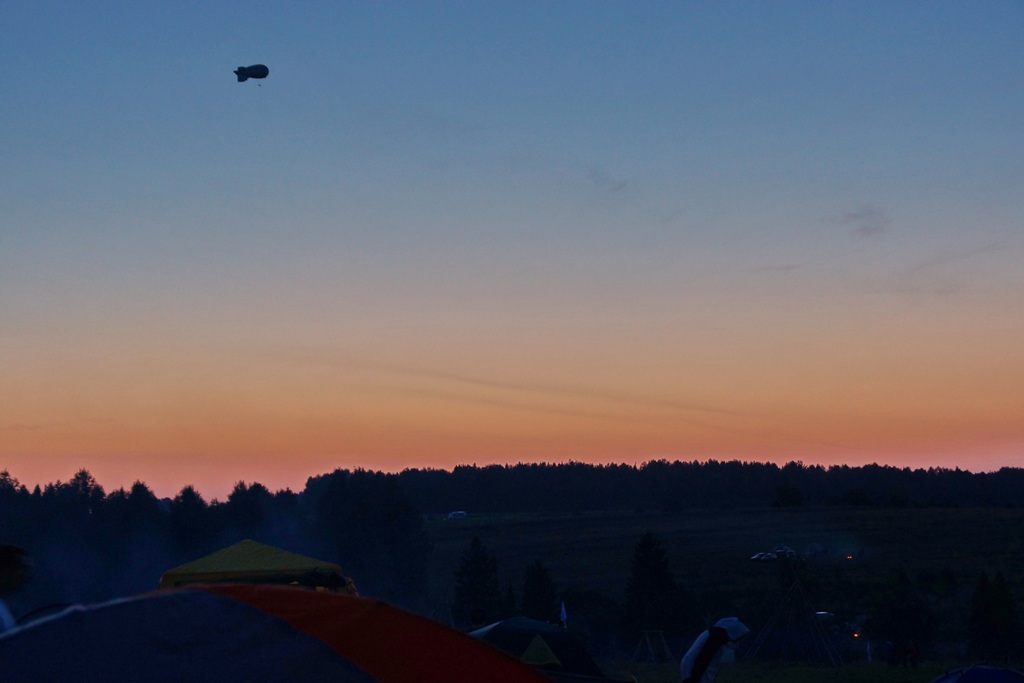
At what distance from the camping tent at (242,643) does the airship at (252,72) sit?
2827 cm

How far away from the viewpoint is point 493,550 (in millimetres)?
79688

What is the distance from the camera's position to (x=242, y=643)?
3803 mm

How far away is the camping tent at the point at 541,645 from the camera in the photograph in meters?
15.9

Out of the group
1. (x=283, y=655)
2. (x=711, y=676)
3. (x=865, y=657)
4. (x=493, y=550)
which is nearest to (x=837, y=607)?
(x=865, y=657)

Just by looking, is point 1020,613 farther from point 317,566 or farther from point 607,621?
point 317,566

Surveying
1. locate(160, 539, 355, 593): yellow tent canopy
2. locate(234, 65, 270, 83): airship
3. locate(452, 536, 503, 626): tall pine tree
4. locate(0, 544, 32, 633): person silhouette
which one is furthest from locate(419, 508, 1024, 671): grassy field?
locate(0, 544, 32, 633): person silhouette

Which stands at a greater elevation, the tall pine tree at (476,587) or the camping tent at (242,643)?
the camping tent at (242,643)

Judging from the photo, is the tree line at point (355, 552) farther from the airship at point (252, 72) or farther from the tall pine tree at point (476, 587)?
the airship at point (252, 72)

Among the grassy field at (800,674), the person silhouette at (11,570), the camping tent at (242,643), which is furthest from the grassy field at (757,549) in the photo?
the camping tent at (242,643)

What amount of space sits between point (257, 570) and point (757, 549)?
192ft

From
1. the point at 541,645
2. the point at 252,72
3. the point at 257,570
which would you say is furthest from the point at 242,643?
the point at 252,72

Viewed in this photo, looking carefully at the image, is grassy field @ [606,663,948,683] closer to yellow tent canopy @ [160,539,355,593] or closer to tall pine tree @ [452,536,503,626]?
tall pine tree @ [452,536,503,626]

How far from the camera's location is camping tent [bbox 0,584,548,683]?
12.1 feet

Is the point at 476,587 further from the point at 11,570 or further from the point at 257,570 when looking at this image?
the point at 11,570
